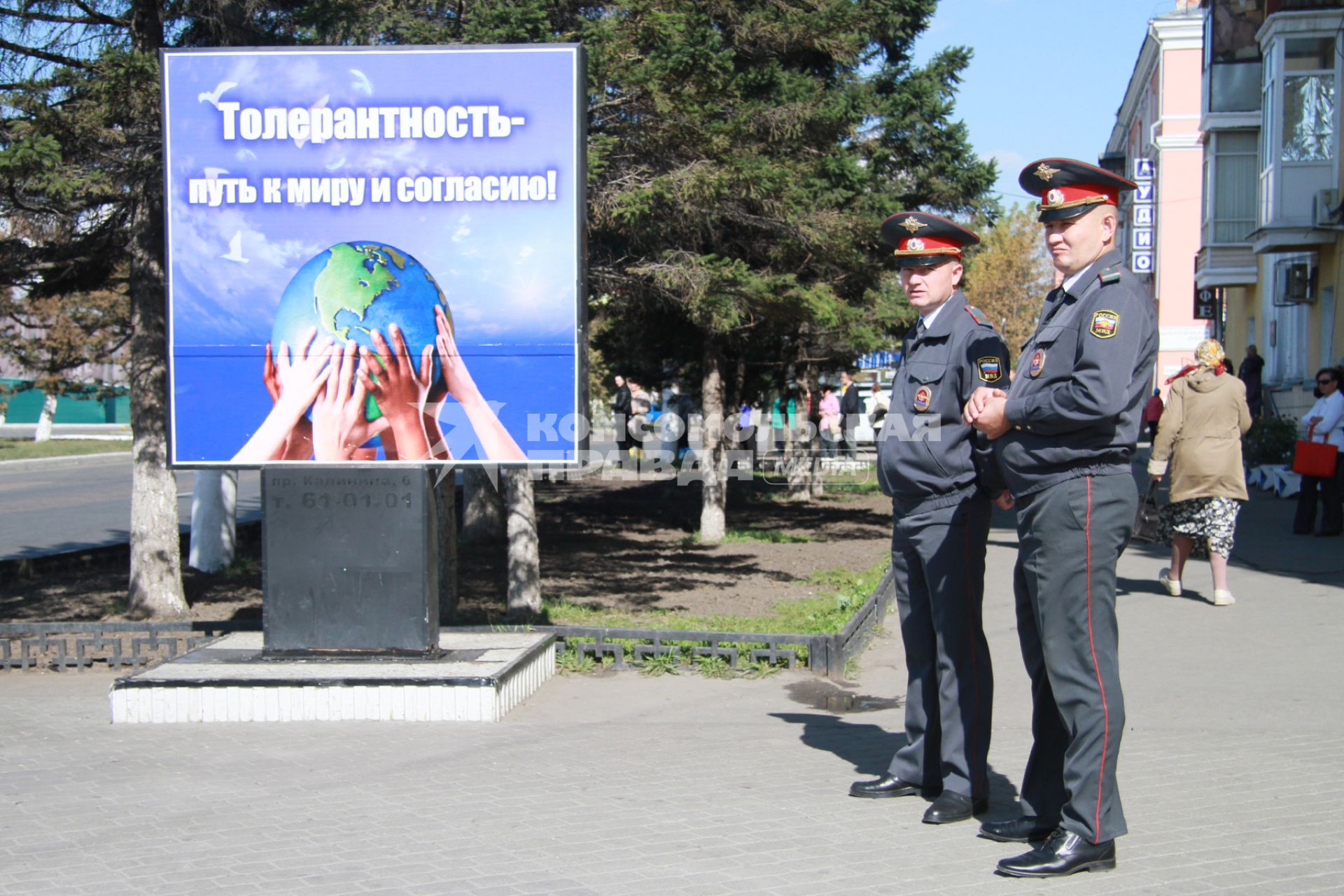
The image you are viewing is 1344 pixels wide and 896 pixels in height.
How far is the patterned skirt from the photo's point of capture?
9.84 metres

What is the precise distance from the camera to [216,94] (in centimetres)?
717

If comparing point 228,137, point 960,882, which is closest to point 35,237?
point 228,137

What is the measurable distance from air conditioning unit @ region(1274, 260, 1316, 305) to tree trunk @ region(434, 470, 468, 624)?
19385 millimetres

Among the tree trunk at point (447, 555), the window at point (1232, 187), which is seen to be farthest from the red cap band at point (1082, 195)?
the window at point (1232, 187)

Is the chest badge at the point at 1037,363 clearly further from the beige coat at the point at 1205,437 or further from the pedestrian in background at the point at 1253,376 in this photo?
the pedestrian in background at the point at 1253,376

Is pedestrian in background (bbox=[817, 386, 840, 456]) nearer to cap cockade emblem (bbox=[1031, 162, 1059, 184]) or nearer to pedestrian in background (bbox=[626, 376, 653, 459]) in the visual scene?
pedestrian in background (bbox=[626, 376, 653, 459])

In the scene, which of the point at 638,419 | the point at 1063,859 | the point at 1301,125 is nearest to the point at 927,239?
the point at 1063,859

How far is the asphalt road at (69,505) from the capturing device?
15.8 meters

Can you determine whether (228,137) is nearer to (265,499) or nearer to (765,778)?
(265,499)

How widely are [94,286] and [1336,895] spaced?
9.45 metres

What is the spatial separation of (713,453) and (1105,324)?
38.5 ft

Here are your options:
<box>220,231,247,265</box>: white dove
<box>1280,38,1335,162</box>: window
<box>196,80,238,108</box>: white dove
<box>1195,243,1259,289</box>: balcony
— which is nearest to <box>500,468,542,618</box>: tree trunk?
<box>220,231,247,265</box>: white dove

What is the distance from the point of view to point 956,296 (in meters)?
5.18

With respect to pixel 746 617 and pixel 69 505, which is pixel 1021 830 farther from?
pixel 69 505
